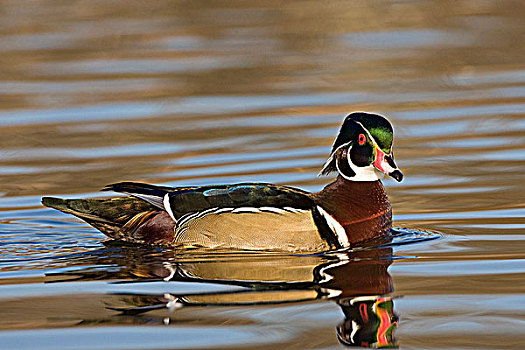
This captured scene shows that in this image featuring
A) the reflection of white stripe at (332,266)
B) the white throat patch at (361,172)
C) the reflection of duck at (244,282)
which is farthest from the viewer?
the white throat patch at (361,172)

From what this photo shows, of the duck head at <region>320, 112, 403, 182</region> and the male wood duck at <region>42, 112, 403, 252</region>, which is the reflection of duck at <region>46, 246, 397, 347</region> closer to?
the male wood duck at <region>42, 112, 403, 252</region>

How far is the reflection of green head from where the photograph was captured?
250 inches

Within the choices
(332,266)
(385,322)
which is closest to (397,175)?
(332,266)

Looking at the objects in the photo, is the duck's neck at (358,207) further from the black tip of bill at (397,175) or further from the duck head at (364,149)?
the black tip of bill at (397,175)

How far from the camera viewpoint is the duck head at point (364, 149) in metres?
8.71

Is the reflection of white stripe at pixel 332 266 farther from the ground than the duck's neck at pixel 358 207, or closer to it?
closer to it

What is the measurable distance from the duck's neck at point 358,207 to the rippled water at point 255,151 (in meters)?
0.28

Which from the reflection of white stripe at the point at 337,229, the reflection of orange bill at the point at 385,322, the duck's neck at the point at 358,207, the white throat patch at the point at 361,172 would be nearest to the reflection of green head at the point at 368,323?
→ the reflection of orange bill at the point at 385,322

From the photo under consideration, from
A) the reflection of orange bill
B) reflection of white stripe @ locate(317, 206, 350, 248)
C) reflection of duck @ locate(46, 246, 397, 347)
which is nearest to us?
the reflection of orange bill

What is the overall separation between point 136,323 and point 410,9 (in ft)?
49.4

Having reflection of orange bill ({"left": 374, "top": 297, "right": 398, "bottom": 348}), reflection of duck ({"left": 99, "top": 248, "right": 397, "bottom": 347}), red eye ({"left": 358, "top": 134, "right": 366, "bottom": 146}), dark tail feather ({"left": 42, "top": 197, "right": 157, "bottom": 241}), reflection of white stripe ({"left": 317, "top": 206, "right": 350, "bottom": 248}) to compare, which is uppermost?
red eye ({"left": 358, "top": 134, "right": 366, "bottom": 146})

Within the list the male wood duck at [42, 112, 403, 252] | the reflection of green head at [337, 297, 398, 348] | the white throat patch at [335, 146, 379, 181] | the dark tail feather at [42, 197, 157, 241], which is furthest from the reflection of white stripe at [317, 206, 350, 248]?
the reflection of green head at [337, 297, 398, 348]

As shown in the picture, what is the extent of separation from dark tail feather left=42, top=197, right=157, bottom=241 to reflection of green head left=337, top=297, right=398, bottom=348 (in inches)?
92.9

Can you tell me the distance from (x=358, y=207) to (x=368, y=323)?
2.24 meters
